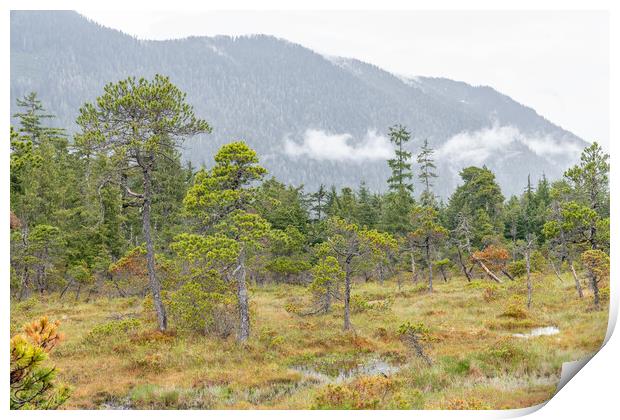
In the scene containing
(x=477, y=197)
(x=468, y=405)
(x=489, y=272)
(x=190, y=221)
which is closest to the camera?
(x=468, y=405)

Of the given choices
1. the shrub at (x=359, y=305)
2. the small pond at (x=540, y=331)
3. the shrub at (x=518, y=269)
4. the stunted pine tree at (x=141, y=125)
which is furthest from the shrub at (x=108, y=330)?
the shrub at (x=518, y=269)

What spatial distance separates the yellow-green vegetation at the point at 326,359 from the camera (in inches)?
393

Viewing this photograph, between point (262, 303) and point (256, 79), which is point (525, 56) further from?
point (256, 79)

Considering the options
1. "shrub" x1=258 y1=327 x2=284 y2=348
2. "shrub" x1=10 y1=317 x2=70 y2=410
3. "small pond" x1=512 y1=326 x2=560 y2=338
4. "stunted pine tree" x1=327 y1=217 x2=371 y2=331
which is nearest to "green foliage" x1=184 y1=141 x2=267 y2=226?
"stunted pine tree" x1=327 y1=217 x2=371 y2=331

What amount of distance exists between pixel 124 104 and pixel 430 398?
12.8 meters

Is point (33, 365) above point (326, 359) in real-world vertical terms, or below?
above

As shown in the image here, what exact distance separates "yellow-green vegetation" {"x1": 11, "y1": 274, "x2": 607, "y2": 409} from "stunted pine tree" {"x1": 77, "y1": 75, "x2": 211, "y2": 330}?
9.22 feet

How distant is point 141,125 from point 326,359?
33.0ft

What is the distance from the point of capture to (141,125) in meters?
14.7

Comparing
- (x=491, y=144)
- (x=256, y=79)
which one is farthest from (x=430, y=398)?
(x=256, y=79)

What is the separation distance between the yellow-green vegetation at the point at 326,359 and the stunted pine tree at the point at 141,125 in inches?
111

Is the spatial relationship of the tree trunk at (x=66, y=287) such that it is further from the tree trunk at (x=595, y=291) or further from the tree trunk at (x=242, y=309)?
the tree trunk at (x=595, y=291)

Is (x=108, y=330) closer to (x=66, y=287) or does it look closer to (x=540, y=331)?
(x=66, y=287)

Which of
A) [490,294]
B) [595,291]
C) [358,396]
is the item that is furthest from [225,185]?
[490,294]
